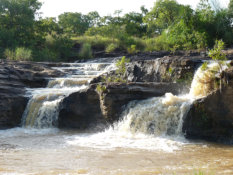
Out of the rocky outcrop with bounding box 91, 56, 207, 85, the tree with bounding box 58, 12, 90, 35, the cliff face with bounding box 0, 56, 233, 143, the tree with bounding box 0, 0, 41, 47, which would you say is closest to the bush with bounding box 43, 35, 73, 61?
the tree with bounding box 0, 0, 41, 47

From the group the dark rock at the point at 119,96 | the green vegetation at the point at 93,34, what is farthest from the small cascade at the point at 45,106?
the green vegetation at the point at 93,34

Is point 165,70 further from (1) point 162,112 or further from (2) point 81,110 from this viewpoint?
(2) point 81,110

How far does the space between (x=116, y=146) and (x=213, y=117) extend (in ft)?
8.67

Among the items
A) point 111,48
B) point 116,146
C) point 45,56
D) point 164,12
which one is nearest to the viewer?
point 116,146

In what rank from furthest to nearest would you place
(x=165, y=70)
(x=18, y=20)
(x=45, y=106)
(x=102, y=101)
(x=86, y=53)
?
1. (x=18, y=20)
2. (x=86, y=53)
3. (x=165, y=70)
4. (x=45, y=106)
5. (x=102, y=101)

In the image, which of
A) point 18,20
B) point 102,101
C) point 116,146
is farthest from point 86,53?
point 116,146

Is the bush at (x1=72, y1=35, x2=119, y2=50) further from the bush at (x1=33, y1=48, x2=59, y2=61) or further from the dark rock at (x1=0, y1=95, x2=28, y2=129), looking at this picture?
the dark rock at (x1=0, y1=95, x2=28, y2=129)

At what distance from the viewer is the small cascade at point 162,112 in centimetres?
795

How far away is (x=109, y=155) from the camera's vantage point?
6.05 meters

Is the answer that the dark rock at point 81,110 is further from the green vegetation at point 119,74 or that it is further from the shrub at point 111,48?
the shrub at point 111,48

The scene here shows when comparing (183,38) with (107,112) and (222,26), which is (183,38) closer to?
(222,26)

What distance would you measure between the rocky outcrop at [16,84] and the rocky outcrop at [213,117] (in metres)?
5.82

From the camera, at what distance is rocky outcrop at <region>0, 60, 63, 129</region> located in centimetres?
1025

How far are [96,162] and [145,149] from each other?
1437mm
